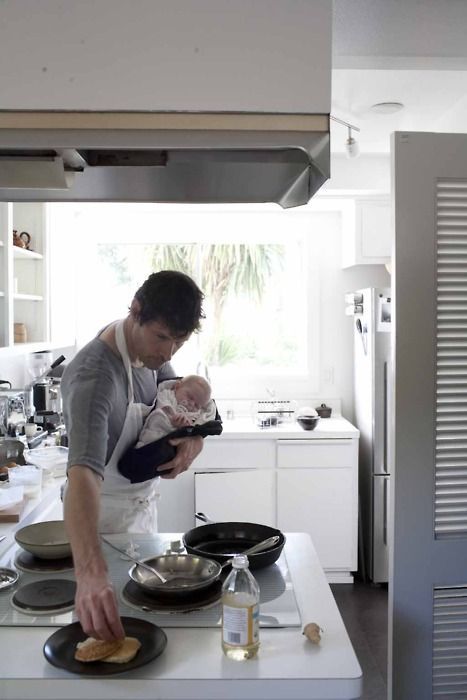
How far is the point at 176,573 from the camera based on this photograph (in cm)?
166

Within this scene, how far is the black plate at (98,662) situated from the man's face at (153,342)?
0.74m

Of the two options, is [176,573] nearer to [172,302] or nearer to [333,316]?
[172,302]

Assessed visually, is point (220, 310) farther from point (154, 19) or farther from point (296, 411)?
point (154, 19)

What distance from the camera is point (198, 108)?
1323mm

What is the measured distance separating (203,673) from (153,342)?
0.90 meters

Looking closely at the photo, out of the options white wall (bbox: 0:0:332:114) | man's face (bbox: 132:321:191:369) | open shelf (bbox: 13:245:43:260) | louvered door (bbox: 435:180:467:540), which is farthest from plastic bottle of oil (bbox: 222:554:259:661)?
open shelf (bbox: 13:245:43:260)

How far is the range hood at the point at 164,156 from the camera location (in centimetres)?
133

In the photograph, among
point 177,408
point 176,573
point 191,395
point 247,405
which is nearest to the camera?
point 176,573

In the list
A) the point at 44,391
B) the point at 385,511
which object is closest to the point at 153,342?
the point at 44,391

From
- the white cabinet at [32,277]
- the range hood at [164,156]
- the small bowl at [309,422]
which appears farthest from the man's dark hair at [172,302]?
the small bowl at [309,422]

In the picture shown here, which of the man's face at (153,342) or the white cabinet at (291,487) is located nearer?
the man's face at (153,342)

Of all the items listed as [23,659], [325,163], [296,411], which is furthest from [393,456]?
[296,411]

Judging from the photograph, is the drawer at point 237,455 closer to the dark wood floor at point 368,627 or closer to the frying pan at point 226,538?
the dark wood floor at point 368,627

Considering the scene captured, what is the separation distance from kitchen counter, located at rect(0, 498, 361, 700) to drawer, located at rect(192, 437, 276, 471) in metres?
2.73
